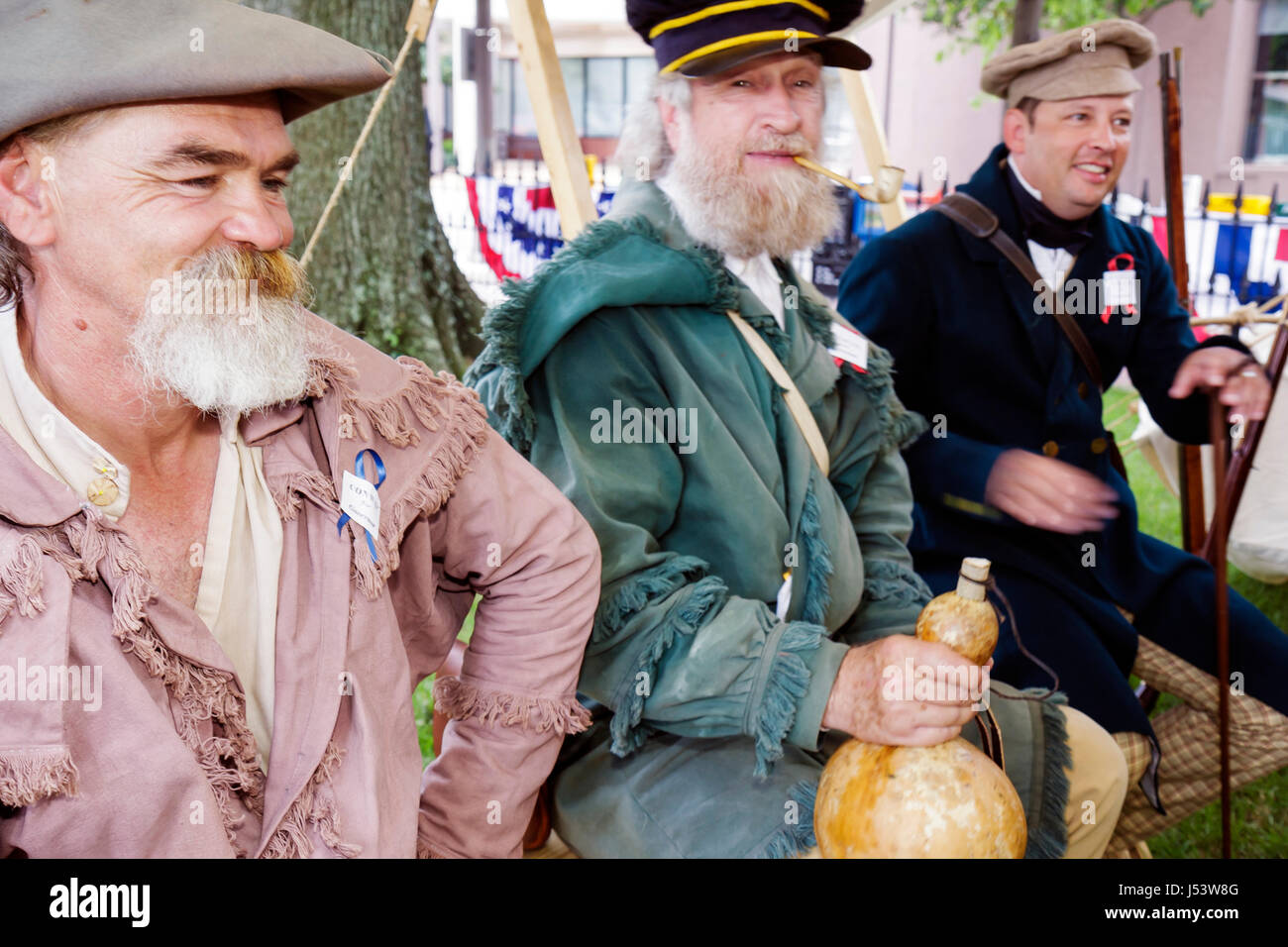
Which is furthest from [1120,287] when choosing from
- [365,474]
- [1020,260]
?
[365,474]

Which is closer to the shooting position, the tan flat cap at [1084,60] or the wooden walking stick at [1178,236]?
the tan flat cap at [1084,60]

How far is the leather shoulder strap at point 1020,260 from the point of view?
3031 millimetres

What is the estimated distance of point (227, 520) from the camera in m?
1.63

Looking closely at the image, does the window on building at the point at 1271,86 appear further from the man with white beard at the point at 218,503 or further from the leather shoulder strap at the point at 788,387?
the man with white beard at the point at 218,503

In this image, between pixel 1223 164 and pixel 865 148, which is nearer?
pixel 865 148

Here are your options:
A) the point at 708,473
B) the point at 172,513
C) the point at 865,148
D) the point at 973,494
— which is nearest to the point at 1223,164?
the point at 865,148

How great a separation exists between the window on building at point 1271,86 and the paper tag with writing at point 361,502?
13504 mm

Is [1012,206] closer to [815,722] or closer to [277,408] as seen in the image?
[815,722]

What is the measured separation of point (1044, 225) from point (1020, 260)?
19 centimetres

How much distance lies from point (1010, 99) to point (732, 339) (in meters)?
1.63

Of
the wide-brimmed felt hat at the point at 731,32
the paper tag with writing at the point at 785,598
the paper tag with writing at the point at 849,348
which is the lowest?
the paper tag with writing at the point at 785,598

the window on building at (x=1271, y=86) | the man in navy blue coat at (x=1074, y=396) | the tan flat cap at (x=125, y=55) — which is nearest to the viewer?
the tan flat cap at (x=125, y=55)

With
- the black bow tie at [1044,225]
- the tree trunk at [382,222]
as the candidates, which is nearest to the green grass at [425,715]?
the tree trunk at [382,222]

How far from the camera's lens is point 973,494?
2648 millimetres
